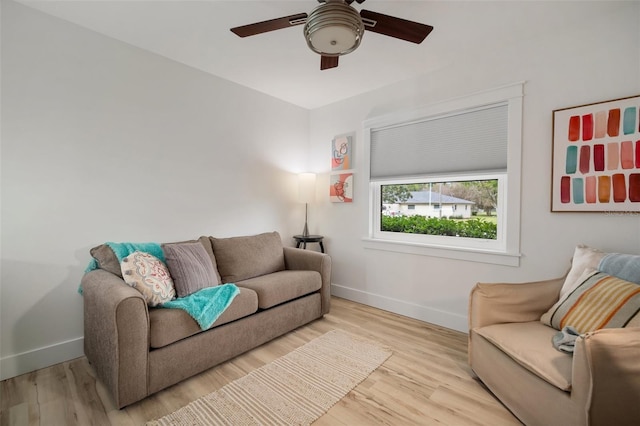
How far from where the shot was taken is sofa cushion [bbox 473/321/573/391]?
4.45 ft

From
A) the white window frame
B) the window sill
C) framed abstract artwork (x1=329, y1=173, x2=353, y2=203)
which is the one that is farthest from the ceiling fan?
framed abstract artwork (x1=329, y1=173, x2=353, y2=203)

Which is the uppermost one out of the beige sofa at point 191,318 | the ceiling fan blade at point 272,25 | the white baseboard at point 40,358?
the ceiling fan blade at point 272,25

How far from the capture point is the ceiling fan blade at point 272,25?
Result: 1611 millimetres

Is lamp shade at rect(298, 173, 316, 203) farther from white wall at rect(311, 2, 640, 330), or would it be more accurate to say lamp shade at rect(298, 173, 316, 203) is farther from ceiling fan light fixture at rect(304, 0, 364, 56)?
ceiling fan light fixture at rect(304, 0, 364, 56)

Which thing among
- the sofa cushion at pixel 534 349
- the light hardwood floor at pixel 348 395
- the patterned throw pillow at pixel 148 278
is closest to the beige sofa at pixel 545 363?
the sofa cushion at pixel 534 349

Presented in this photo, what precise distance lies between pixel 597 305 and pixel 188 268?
2634 mm

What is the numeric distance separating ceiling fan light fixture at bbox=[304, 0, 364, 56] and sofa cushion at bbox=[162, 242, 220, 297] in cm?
181

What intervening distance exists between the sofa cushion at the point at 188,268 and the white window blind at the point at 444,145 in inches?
82.8

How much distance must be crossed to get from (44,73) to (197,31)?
1141 mm

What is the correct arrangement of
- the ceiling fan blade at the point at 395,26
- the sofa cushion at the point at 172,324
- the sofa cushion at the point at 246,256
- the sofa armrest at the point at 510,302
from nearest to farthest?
the ceiling fan blade at the point at 395,26 < the sofa cushion at the point at 172,324 < the sofa armrest at the point at 510,302 < the sofa cushion at the point at 246,256

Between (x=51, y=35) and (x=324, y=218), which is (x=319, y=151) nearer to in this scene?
(x=324, y=218)

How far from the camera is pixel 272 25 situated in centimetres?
168

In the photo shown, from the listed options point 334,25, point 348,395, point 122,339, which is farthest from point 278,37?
point 348,395

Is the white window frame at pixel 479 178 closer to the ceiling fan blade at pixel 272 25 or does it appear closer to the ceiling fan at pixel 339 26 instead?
the ceiling fan at pixel 339 26
